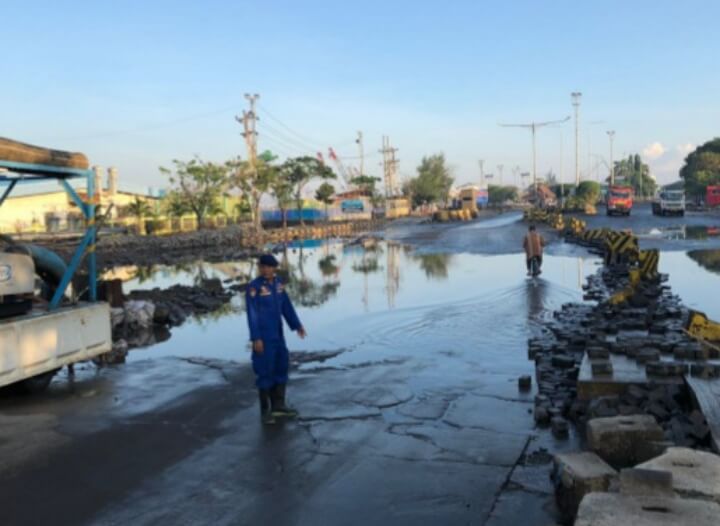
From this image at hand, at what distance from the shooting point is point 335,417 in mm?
6621

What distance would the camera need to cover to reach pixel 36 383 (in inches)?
310

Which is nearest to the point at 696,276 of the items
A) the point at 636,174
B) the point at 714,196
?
the point at 714,196

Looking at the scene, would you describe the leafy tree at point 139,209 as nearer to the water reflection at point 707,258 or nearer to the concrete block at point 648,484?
the water reflection at point 707,258

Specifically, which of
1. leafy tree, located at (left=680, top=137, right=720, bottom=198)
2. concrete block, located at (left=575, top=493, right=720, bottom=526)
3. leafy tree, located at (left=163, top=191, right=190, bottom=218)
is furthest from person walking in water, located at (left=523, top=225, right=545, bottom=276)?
leafy tree, located at (left=680, top=137, right=720, bottom=198)

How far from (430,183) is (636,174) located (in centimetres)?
5250

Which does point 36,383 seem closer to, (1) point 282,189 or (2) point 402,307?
(2) point 402,307

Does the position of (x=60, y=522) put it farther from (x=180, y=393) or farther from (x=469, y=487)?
(x=180, y=393)

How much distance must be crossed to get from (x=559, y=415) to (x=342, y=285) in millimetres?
13491

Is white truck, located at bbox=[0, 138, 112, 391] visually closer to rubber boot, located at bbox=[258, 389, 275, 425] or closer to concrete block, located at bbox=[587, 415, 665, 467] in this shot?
rubber boot, located at bbox=[258, 389, 275, 425]

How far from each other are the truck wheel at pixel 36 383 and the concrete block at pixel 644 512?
256 inches

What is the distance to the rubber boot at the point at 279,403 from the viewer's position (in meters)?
6.55

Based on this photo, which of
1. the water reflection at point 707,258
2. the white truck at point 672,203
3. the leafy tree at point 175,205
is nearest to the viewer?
the water reflection at point 707,258

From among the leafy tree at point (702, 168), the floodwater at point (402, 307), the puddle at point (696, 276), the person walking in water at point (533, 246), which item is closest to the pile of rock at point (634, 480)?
the floodwater at point (402, 307)

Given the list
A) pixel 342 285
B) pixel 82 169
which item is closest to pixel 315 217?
pixel 342 285
